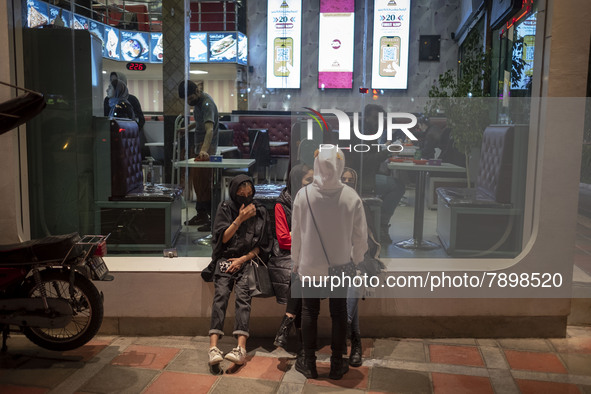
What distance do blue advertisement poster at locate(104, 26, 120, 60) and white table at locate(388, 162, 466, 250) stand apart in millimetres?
2132

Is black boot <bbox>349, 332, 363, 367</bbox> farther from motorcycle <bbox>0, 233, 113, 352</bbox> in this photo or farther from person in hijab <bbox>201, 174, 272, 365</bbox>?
motorcycle <bbox>0, 233, 113, 352</bbox>

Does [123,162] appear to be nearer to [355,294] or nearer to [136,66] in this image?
[136,66]

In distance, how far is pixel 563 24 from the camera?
10.8ft

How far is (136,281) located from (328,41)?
506 cm

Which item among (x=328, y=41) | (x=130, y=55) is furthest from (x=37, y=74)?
(x=328, y=41)

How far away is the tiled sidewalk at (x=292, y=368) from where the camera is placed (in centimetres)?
284

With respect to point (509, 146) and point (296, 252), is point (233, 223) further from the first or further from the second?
point (509, 146)

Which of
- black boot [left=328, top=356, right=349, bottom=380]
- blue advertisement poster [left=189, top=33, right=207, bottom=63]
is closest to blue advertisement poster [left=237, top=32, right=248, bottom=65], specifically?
blue advertisement poster [left=189, top=33, right=207, bottom=63]

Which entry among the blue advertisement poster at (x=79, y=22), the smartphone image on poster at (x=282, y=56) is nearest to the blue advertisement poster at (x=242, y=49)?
the blue advertisement poster at (x=79, y=22)

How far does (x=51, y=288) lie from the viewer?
313 centimetres

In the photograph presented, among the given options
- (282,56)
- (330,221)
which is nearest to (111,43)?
(330,221)

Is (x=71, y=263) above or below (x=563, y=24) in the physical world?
below

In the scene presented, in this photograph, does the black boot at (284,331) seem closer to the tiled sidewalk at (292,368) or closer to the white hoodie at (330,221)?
the tiled sidewalk at (292,368)

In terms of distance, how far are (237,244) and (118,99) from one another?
1.55 meters
